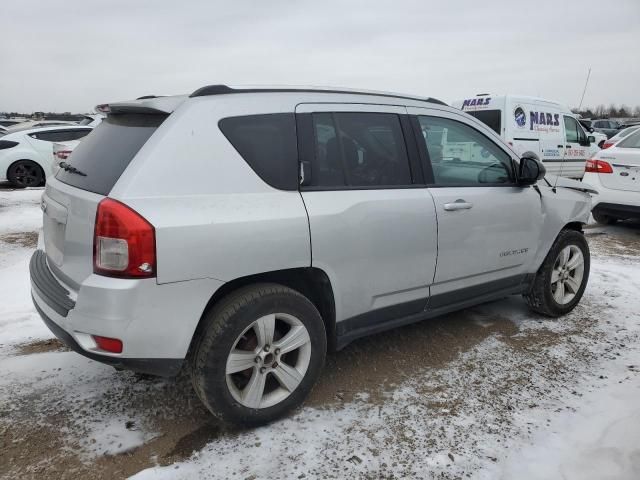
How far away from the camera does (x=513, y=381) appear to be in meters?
3.18

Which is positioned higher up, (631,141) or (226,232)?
(631,141)

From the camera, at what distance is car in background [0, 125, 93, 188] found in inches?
449

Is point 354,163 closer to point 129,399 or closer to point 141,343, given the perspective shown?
point 141,343

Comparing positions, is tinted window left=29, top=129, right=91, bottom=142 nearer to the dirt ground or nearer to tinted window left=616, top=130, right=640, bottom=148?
the dirt ground

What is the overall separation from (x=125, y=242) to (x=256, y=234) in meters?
0.60

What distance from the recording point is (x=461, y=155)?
12.0 ft

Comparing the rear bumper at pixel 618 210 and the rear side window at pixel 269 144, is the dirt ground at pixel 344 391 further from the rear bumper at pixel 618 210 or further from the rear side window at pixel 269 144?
the rear bumper at pixel 618 210

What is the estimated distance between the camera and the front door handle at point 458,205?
3.20m

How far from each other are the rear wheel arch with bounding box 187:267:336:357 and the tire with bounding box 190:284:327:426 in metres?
0.04

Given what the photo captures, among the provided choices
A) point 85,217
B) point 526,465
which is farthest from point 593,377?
point 85,217

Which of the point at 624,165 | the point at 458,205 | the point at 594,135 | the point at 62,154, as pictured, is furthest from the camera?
the point at 594,135

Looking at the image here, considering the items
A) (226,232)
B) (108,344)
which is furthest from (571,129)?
(108,344)

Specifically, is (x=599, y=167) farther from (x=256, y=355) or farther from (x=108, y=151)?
(x=108, y=151)

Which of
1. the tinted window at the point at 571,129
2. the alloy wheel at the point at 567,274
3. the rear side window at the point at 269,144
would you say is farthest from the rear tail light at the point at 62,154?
the tinted window at the point at 571,129
